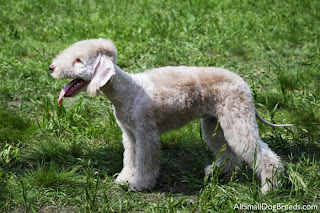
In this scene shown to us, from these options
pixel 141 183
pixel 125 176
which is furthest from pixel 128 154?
pixel 141 183

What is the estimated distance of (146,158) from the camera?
3932 mm

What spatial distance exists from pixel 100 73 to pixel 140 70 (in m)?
2.38

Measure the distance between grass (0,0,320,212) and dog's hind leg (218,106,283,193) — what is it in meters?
0.14

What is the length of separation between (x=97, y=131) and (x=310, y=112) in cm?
216

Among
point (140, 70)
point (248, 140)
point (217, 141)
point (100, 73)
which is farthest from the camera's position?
point (140, 70)

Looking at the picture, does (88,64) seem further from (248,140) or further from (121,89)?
(248,140)

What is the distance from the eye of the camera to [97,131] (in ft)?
15.8

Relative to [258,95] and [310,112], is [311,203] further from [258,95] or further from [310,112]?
[258,95]

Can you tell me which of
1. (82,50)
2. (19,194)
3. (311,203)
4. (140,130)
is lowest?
(311,203)

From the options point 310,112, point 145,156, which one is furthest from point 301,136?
point 145,156

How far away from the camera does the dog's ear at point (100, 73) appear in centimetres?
371

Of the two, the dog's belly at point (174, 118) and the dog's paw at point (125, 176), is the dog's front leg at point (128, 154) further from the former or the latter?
the dog's belly at point (174, 118)

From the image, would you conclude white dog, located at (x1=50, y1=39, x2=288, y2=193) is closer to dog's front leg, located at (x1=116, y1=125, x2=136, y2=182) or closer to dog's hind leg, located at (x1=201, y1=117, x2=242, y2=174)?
dog's front leg, located at (x1=116, y1=125, x2=136, y2=182)

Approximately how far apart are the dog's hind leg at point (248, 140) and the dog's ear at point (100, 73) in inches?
38.3
